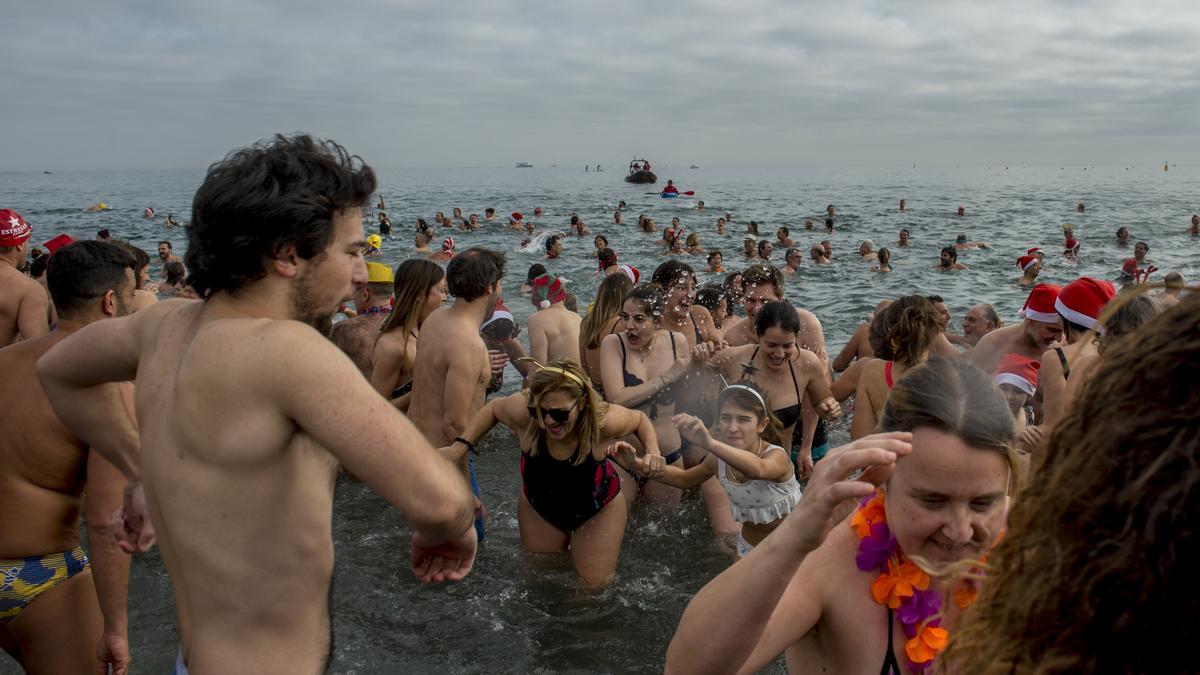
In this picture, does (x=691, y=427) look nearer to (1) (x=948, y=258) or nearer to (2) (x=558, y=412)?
(2) (x=558, y=412)

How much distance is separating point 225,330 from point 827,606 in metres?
1.62

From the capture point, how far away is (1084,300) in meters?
4.86

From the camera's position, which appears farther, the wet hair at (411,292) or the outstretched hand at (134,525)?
the wet hair at (411,292)

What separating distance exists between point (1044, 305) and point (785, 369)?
1773 mm

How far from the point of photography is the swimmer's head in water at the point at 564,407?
15.1 feet

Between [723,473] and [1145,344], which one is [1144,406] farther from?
[723,473]

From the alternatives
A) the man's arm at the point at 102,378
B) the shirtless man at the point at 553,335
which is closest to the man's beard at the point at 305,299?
the man's arm at the point at 102,378

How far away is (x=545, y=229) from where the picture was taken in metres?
31.7

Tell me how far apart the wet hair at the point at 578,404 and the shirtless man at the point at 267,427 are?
2359 mm

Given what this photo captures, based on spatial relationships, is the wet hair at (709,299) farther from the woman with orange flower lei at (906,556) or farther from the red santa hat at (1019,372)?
the woman with orange flower lei at (906,556)

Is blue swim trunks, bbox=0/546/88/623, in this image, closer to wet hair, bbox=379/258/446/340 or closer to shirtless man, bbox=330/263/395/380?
wet hair, bbox=379/258/446/340

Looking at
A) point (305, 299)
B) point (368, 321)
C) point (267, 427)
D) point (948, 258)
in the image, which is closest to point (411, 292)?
point (368, 321)

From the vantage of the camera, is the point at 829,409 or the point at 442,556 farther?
the point at 829,409

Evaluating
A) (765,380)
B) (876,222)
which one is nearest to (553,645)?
(765,380)
